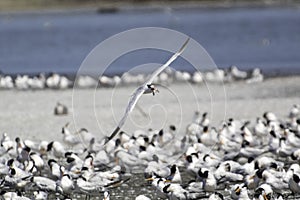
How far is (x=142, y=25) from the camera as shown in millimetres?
49438

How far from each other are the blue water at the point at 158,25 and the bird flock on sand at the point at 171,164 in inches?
442

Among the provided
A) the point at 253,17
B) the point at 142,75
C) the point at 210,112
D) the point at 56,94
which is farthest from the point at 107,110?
the point at 253,17

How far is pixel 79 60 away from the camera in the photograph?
34000 mm

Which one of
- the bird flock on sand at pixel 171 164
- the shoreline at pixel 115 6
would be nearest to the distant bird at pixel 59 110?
the bird flock on sand at pixel 171 164

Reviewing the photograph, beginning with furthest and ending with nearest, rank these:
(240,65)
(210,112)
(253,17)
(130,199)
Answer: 1. (253,17)
2. (240,65)
3. (210,112)
4. (130,199)

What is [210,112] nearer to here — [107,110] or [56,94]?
[107,110]

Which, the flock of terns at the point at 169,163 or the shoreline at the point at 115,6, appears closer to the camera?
the flock of terns at the point at 169,163

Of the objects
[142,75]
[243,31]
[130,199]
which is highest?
[243,31]

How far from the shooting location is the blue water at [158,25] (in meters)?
31.5

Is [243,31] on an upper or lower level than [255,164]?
upper

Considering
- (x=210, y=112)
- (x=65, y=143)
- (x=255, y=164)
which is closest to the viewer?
(x=255, y=164)

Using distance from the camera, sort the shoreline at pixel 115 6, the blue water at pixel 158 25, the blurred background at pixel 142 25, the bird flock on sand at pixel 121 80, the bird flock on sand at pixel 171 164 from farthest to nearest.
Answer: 1. the shoreline at pixel 115 6
2. the blurred background at pixel 142 25
3. the blue water at pixel 158 25
4. the bird flock on sand at pixel 121 80
5. the bird flock on sand at pixel 171 164

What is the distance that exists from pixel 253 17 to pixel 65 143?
4126cm

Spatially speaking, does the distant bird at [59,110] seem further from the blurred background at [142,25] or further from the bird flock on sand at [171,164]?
the blurred background at [142,25]
